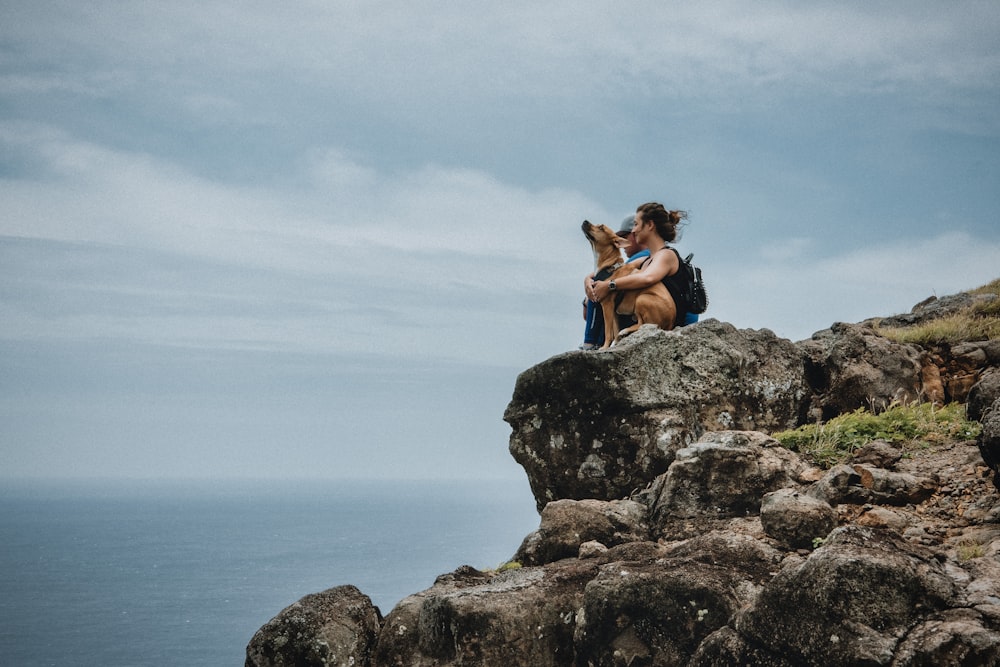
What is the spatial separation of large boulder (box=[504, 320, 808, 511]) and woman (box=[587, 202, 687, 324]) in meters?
1.31

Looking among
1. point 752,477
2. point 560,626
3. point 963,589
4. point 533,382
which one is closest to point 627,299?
point 533,382

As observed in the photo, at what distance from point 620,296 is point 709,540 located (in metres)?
7.56

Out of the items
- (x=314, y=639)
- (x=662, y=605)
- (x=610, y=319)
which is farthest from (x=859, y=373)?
(x=314, y=639)

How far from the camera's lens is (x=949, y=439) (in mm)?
11531

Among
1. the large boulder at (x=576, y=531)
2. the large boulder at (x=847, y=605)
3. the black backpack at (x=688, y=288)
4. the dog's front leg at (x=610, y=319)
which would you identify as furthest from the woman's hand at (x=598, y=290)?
the large boulder at (x=847, y=605)

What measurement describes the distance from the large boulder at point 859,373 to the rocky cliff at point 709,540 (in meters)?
0.04

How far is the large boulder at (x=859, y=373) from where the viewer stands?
1452 centimetres

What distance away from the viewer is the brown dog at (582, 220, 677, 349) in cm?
1545

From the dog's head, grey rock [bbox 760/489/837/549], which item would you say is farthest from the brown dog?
grey rock [bbox 760/489/837/549]

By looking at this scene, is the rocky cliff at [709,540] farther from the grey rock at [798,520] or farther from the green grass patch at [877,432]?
the green grass patch at [877,432]

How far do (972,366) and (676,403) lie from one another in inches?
247

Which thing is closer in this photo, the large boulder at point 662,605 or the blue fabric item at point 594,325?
the large boulder at point 662,605

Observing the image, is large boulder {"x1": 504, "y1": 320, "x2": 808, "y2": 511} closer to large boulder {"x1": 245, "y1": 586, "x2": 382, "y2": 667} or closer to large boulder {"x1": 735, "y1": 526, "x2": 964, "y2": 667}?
large boulder {"x1": 245, "y1": 586, "x2": 382, "y2": 667}

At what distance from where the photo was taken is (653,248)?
1627cm
